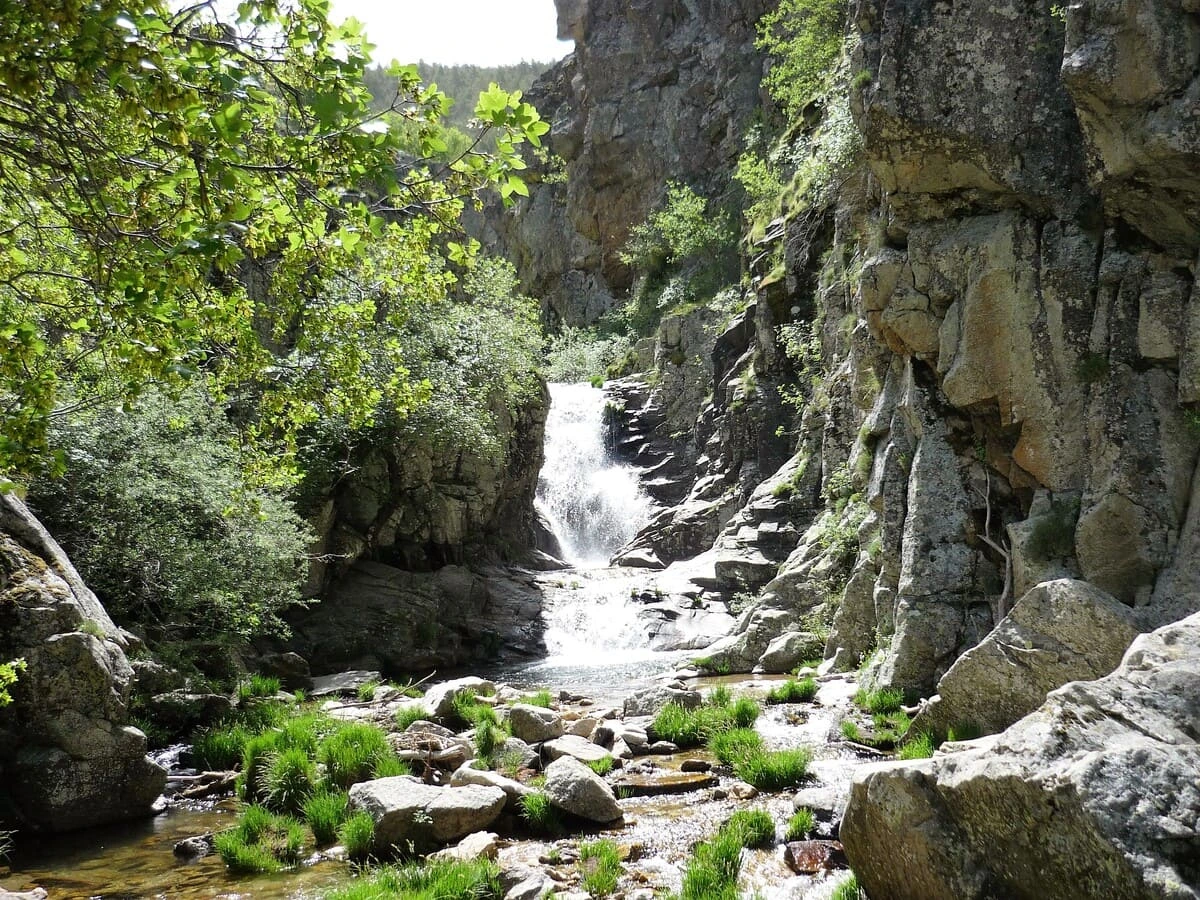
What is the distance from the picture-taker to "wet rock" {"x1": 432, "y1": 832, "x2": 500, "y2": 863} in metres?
6.71

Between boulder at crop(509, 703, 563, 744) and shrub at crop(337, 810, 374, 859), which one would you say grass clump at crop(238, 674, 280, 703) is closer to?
boulder at crop(509, 703, 563, 744)

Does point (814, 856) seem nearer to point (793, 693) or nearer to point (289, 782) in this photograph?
point (289, 782)

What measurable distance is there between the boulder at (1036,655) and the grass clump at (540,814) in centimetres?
415

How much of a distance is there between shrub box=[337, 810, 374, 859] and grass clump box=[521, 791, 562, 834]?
1.43 m

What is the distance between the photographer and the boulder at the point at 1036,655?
25.0 feet

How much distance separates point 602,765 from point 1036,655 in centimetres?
473

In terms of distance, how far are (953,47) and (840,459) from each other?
10.9m

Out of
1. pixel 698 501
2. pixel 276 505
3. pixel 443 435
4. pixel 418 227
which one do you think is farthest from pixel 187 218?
pixel 698 501

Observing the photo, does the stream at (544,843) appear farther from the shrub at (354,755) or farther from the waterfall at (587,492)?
the waterfall at (587,492)

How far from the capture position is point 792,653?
1664 centimetres

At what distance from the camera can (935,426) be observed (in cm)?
1302

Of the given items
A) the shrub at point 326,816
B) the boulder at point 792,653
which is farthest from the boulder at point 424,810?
the boulder at point 792,653

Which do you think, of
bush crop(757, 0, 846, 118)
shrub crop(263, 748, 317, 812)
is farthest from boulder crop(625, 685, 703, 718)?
bush crop(757, 0, 846, 118)

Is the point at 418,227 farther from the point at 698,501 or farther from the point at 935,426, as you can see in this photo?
the point at 698,501
